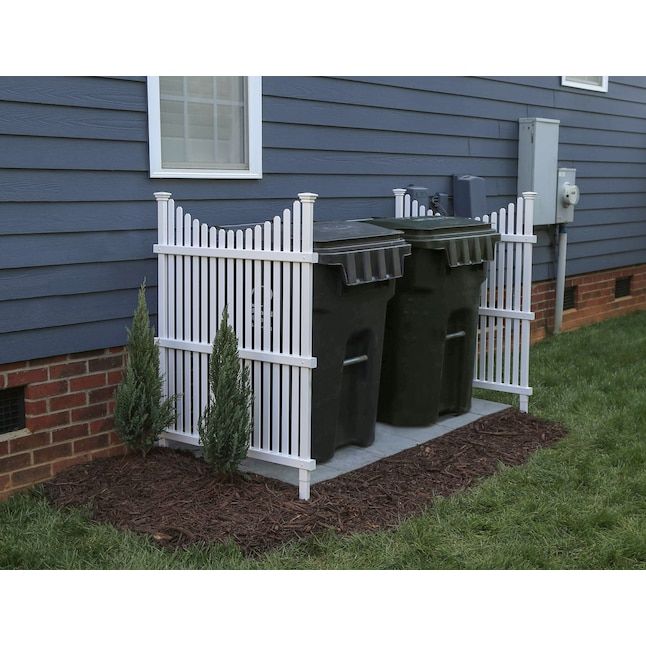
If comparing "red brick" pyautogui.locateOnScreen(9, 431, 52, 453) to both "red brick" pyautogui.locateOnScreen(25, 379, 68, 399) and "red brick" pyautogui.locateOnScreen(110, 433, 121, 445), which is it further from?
"red brick" pyautogui.locateOnScreen(110, 433, 121, 445)

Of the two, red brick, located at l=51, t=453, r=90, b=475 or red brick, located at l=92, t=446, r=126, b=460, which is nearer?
red brick, located at l=51, t=453, r=90, b=475

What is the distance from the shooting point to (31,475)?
4.95 meters

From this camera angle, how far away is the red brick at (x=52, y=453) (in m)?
4.98

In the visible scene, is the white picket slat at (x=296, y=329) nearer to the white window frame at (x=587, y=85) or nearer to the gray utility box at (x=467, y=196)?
the gray utility box at (x=467, y=196)

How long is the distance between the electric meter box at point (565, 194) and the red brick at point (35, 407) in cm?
593

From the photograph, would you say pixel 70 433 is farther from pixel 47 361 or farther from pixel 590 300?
pixel 590 300

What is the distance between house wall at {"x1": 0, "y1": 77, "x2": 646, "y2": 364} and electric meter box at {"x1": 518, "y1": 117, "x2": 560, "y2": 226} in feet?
0.37

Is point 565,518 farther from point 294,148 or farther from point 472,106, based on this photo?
point 472,106

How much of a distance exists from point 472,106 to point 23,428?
4.95m

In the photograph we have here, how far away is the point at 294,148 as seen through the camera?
6.23 m

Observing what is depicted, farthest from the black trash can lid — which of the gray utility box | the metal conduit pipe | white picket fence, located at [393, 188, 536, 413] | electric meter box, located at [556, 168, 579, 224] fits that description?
the metal conduit pipe

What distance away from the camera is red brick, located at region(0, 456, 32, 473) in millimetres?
4816

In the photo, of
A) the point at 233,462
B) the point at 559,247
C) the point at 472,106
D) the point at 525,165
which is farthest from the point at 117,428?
the point at 559,247

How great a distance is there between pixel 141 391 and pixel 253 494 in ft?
2.82
